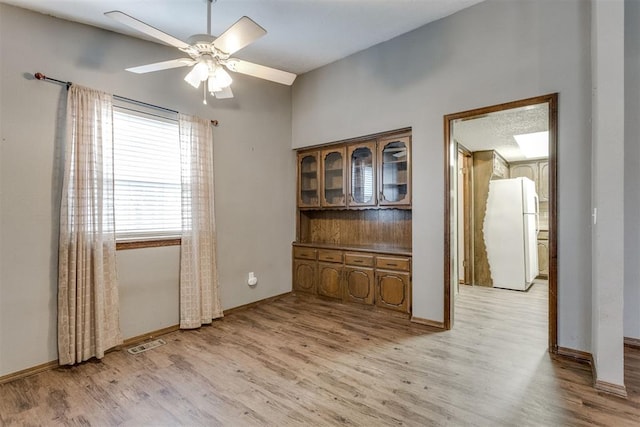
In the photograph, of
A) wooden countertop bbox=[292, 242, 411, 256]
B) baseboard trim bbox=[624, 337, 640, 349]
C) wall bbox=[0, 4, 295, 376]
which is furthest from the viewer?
wooden countertop bbox=[292, 242, 411, 256]

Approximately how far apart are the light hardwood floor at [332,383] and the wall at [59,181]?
1.47ft

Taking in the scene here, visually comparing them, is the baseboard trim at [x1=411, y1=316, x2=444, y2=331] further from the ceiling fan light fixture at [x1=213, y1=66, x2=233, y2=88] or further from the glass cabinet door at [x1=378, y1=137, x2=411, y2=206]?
the ceiling fan light fixture at [x1=213, y1=66, x2=233, y2=88]

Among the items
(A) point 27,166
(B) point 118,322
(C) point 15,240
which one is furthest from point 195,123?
(B) point 118,322

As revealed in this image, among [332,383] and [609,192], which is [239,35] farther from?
[609,192]

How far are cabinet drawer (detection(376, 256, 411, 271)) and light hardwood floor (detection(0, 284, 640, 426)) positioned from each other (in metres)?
0.65

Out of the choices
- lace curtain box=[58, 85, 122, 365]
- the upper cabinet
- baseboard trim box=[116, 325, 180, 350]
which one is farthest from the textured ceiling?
baseboard trim box=[116, 325, 180, 350]

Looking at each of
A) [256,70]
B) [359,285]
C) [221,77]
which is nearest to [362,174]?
[359,285]

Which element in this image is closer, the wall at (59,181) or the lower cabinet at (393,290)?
the wall at (59,181)

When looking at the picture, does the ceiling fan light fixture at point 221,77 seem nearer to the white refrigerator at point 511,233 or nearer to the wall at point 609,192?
the wall at point 609,192

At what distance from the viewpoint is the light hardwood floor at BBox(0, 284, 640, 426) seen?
1.89 m

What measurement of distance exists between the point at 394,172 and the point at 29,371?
3794mm

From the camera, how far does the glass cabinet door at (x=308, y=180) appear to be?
14.7 feet

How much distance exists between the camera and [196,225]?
11.1 ft

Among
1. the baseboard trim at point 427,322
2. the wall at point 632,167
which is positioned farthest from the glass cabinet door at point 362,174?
the wall at point 632,167
